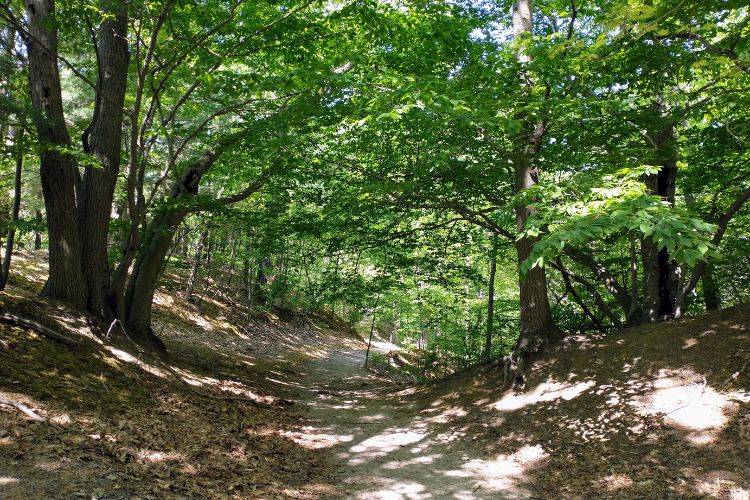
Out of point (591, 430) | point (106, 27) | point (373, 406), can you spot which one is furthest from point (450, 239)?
point (106, 27)

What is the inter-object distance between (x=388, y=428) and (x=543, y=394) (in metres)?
2.68

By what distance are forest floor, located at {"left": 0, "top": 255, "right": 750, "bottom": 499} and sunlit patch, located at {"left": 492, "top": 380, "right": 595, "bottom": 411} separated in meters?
0.03

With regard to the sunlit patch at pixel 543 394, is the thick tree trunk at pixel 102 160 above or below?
above

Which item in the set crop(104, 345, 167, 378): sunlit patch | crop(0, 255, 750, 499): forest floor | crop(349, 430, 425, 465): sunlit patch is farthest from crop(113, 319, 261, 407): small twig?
crop(349, 430, 425, 465): sunlit patch

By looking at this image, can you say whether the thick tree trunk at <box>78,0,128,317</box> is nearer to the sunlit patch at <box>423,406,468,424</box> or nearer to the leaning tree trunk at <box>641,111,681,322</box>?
the sunlit patch at <box>423,406,468,424</box>

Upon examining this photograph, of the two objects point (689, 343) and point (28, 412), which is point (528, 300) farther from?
point (28, 412)

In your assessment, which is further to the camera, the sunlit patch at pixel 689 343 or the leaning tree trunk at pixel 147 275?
the leaning tree trunk at pixel 147 275

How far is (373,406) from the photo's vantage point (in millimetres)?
9281

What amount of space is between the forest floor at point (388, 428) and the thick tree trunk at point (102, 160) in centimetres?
88

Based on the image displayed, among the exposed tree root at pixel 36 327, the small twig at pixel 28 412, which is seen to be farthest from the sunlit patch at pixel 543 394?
the exposed tree root at pixel 36 327

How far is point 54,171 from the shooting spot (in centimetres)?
650

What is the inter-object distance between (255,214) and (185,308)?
8861 mm

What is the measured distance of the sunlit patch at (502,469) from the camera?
16.8 feet

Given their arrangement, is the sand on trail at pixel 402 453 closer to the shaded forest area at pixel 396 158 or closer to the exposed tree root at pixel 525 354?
the shaded forest area at pixel 396 158
